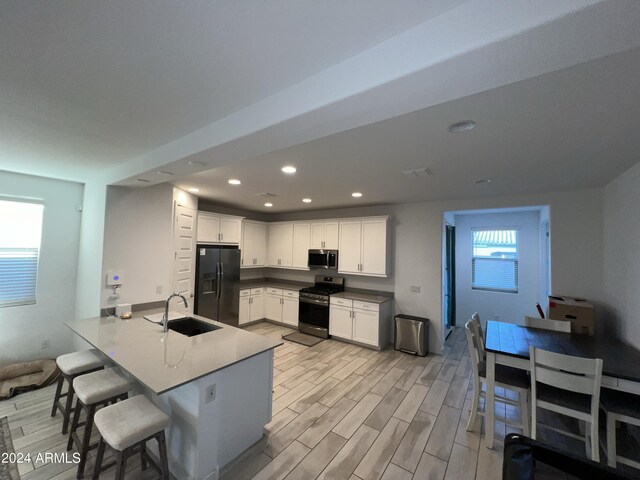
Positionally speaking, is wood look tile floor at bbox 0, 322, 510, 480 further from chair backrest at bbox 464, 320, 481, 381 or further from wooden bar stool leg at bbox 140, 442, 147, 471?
chair backrest at bbox 464, 320, 481, 381

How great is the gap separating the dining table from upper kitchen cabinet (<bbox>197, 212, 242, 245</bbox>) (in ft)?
14.2

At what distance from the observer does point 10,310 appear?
10.6ft

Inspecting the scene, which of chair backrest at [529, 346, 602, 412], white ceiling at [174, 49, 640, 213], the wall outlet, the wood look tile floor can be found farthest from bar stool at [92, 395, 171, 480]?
chair backrest at [529, 346, 602, 412]

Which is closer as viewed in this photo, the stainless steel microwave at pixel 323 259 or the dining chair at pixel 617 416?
the dining chair at pixel 617 416

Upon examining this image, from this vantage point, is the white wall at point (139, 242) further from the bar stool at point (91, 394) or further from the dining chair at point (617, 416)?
the dining chair at point (617, 416)

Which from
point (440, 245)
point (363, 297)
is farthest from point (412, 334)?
point (440, 245)

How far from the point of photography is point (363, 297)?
15.4 ft

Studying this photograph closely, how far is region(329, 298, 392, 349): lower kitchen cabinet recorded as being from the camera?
440cm

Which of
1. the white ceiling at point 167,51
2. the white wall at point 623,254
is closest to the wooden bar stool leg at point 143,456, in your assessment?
the white ceiling at point 167,51

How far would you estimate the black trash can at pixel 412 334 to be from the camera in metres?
4.20

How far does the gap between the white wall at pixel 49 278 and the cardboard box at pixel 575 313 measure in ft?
20.6

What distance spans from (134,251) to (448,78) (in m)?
3.69

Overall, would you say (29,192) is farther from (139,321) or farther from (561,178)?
(561,178)

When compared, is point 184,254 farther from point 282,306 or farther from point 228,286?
point 282,306
